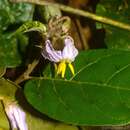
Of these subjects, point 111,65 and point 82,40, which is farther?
point 82,40

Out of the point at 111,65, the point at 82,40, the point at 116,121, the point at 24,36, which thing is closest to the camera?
the point at 116,121

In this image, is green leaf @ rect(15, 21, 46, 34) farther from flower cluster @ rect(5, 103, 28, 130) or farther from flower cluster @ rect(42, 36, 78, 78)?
flower cluster @ rect(5, 103, 28, 130)

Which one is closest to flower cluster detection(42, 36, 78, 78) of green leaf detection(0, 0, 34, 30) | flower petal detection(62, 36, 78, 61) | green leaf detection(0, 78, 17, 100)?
flower petal detection(62, 36, 78, 61)

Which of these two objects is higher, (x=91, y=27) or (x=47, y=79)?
(x=47, y=79)

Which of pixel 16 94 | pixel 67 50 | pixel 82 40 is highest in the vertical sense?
pixel 67 50

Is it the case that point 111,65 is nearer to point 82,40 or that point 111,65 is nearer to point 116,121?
point 116,121

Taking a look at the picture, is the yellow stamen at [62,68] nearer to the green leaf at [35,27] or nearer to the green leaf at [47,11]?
the green leaf at [35,27]

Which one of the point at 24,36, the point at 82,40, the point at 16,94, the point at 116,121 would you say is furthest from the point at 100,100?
the point at 82,40

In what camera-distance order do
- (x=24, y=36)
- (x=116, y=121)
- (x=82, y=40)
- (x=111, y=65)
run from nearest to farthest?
(x=116, y=121) < (x=111, y=65) < (x=24, y=36) < (x=82, y=40)
